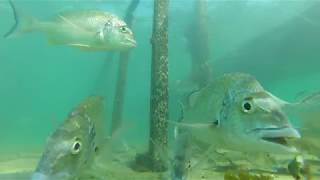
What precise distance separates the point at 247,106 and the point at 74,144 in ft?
4.82

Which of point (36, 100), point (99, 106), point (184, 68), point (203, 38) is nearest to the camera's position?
point (99, 106)

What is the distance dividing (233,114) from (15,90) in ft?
444

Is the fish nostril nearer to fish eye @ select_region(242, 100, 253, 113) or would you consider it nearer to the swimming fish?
the swimming fish

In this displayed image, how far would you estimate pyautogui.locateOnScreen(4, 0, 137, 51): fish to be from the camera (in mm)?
6199

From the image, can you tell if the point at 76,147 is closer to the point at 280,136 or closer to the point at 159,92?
the point at 280,136

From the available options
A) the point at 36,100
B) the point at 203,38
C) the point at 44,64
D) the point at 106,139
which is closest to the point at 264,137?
the point at 106,139

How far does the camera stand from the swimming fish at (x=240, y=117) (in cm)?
327

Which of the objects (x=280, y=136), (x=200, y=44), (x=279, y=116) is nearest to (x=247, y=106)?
(x=279, y=116)

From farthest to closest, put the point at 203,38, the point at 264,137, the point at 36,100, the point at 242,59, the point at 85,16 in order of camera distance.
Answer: the point at 36,100
the point at 242,59
the point at 203,38
the point at 85,16
the point at 264,137

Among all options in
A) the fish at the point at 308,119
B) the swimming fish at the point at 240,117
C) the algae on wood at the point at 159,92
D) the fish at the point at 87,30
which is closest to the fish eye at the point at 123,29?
the fish at the point at 87,30

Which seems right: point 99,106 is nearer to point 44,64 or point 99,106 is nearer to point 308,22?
point 308,22

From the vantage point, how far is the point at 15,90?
131 m

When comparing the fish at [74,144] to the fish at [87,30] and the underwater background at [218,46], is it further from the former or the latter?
the fish at [87,30]

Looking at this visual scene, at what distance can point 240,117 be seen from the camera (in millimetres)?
3516
